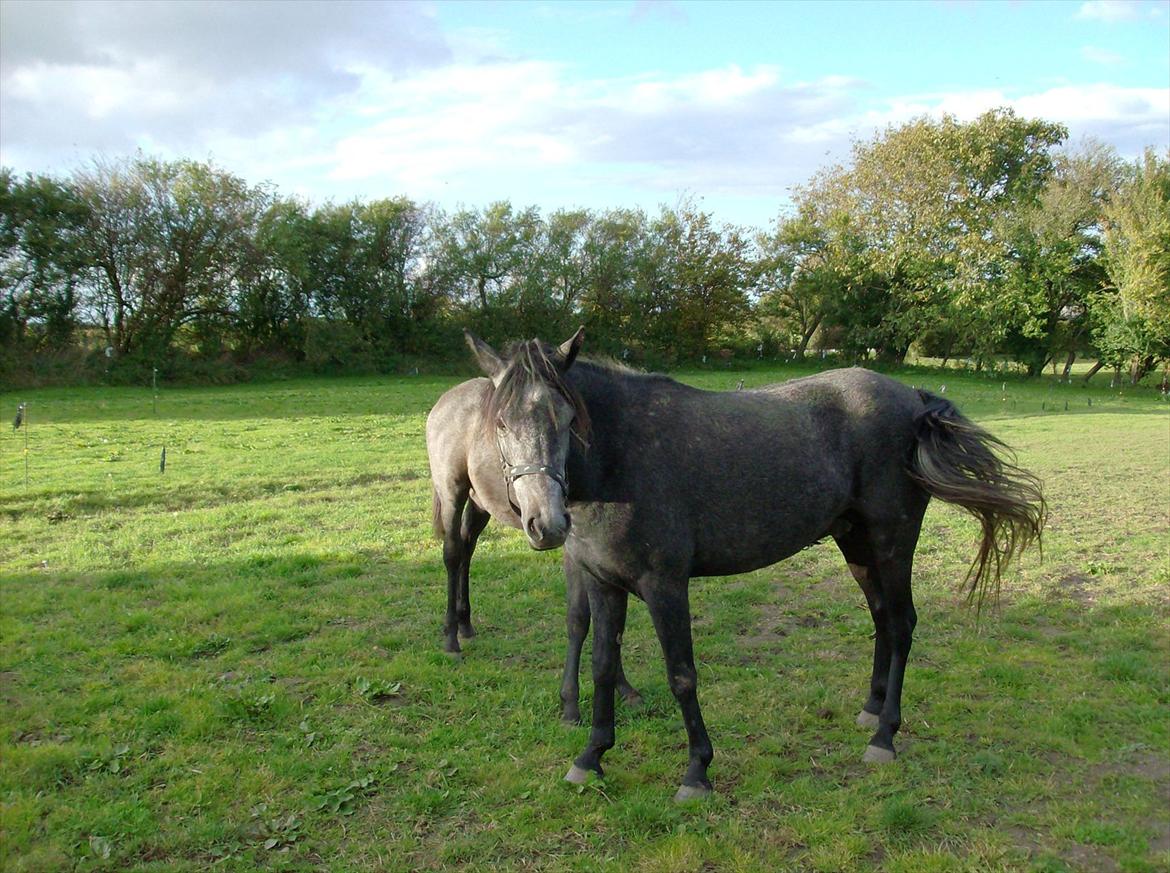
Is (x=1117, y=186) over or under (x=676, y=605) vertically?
over

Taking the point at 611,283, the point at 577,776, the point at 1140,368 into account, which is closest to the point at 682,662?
the point at 577,776

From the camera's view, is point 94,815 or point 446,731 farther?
point 446,731

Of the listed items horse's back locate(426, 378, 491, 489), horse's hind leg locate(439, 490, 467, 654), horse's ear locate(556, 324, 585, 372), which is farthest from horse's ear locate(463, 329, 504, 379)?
horse's hind leg locate(439, 490, 467, 654)

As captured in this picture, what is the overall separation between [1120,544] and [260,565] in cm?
967

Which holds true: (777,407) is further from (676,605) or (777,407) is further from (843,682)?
(843,682)

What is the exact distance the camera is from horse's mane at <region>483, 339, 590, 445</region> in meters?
3.91

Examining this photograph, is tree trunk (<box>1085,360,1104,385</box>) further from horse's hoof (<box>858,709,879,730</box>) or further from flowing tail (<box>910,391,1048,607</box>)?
horse's hoof (<box>858,709,879,730</box>)

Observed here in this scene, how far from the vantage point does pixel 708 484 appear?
14.4ft

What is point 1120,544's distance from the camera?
926 centimetres

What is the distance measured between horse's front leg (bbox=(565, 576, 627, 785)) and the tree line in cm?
2957

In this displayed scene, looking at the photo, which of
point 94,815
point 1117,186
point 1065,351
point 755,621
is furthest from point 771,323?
point 94,815

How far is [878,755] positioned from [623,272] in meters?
36.3

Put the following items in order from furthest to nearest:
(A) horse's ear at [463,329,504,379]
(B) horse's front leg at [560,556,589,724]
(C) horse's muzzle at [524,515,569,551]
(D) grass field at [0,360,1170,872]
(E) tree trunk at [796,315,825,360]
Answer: (E) tree trunk at [796,315,825,360]
(B) horse's front leg at [560,556,589,724]
(A) horse's ear at [463,329,504,379]
(D) grass field at [0,360,1170,872]
(C) horse's muzzle at [524,515,569,551]

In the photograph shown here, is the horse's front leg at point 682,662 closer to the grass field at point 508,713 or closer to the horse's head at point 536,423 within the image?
the grass field at point 508,713
